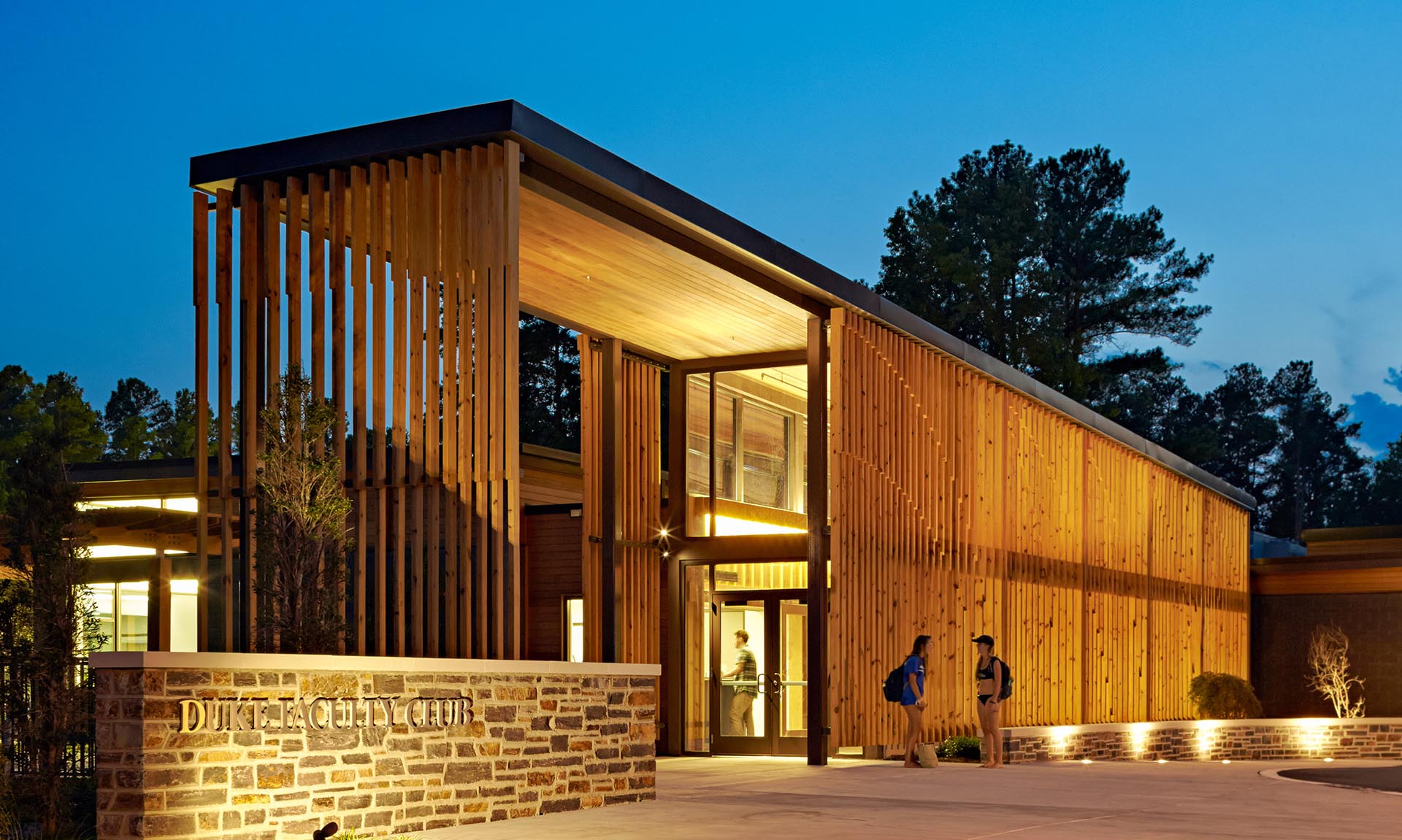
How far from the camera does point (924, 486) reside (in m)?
18.7

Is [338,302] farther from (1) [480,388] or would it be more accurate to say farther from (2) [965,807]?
(2) [965,807]

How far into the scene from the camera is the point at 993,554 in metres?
20.0

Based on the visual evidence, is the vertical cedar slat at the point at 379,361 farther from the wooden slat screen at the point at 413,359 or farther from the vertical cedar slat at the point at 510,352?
the vertical cedar slat at the point at 510,352

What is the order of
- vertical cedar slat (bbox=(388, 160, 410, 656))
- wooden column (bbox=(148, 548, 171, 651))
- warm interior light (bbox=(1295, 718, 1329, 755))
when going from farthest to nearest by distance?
warm interior light (bbox=(1295, 718, 1329, 755)) → wooden column (bbox=(148, 548, 171, 651)) → vertical cedar slat (bbox=(388, 160, 410, 656))

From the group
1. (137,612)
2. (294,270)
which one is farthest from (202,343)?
(137,612)

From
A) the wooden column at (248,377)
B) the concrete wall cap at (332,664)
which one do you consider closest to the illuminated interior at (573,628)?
the concrete wall cap at (332,664)

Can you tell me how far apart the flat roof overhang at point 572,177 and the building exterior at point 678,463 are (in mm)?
33

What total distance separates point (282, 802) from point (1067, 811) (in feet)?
18.3

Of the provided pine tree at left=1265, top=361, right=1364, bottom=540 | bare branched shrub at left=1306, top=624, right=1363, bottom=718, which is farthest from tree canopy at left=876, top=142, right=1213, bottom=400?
bare branched shrub at left=1306, top=624, right=1363, bottom=718

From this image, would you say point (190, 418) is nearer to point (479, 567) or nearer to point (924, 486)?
point (924, 486)

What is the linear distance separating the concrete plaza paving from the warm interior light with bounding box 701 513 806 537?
338 cm

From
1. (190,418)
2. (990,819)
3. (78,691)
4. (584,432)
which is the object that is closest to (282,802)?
(78,691)

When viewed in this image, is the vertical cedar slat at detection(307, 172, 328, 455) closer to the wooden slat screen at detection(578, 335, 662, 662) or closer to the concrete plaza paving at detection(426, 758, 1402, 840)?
the concrete plaza paving at detection(426, 758, 1402, 840)

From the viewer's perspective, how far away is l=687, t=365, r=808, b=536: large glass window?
1923cm
